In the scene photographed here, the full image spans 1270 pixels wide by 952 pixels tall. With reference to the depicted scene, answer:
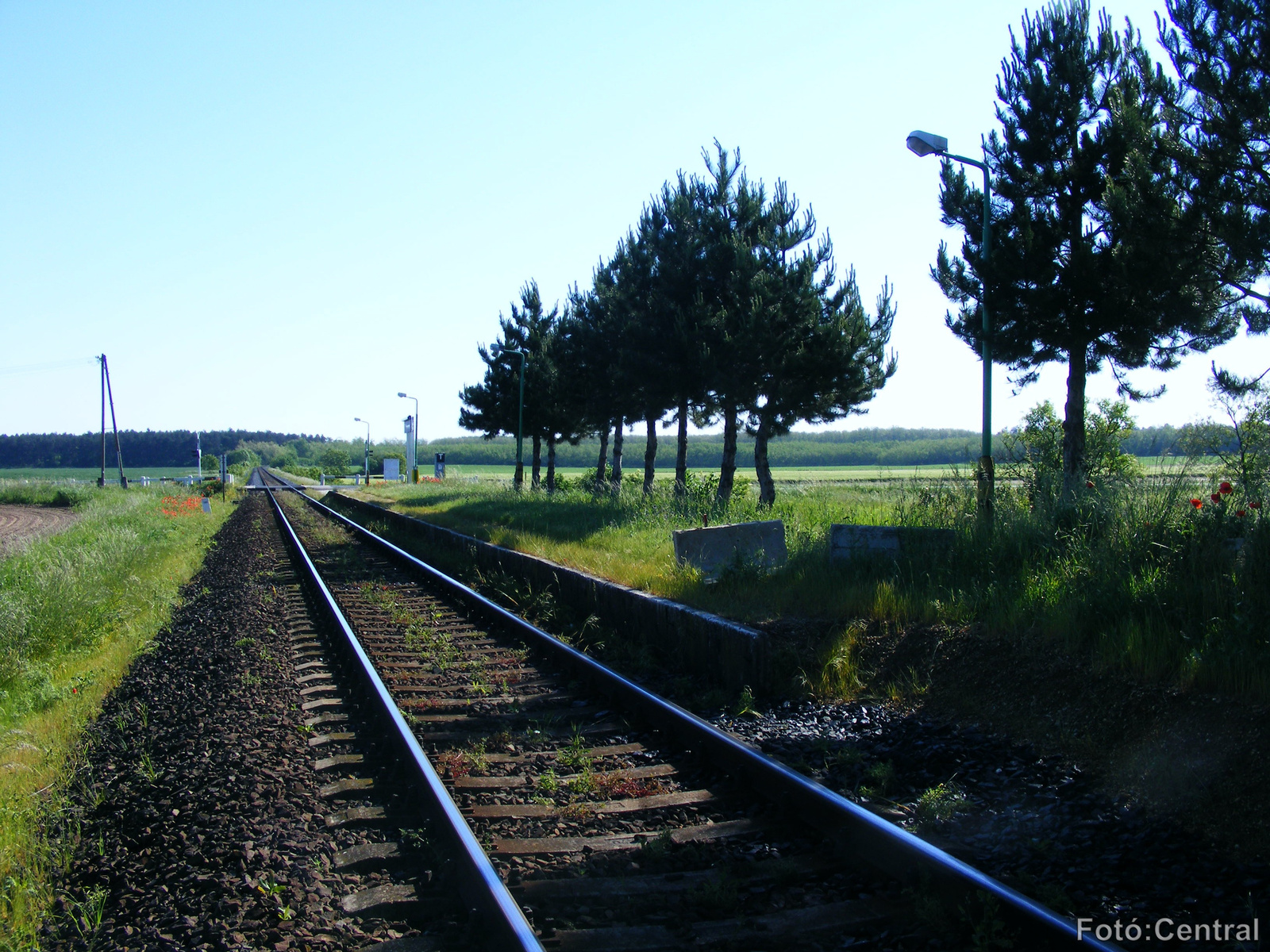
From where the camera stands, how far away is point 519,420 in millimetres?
33406

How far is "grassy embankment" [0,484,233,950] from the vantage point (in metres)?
3.68

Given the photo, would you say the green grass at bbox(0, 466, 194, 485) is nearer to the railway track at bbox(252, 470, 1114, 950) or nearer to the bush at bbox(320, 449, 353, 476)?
the bush at bbox(320, 449, 353, 476)

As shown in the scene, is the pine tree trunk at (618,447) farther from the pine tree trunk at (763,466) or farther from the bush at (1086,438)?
the bush at (1086,438)

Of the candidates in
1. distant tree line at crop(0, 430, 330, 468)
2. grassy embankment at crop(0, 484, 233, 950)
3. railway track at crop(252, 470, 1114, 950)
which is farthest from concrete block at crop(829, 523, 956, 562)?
distant tree line at crop(0, 430, 330, 468)

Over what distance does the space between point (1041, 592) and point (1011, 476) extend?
764 centimetres

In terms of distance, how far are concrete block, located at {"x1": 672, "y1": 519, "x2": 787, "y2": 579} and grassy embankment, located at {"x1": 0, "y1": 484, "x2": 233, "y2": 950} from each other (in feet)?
18.5

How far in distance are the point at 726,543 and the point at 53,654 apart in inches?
294

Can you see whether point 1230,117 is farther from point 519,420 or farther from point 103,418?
point 103,418

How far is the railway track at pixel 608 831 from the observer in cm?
296

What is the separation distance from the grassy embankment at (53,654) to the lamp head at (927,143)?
1096cm

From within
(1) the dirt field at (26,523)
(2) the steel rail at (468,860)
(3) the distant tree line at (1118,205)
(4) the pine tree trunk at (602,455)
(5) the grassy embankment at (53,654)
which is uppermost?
(3) the distant tree line at (1118,205)

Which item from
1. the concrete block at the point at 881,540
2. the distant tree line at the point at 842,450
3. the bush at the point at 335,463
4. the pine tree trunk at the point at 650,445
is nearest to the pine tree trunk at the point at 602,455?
the pine tree trunk at the point at 650,445

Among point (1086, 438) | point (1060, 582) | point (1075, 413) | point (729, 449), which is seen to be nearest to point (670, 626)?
point (1060, 582)

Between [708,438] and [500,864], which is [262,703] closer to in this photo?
[500,864]
